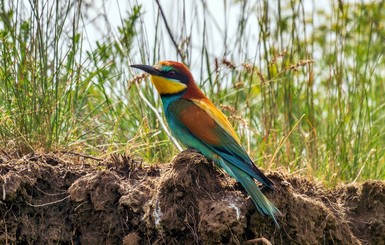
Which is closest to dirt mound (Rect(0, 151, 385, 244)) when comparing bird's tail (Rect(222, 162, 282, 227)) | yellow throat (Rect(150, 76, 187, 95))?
bird's tail (Rect(222, 162, 282, 227))

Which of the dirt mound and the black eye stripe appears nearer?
the dirt mound

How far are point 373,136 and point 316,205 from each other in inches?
70.9

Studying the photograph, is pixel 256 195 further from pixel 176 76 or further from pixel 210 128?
pixel 176 76

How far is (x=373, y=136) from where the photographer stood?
6.86 m

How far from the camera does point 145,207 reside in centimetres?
502

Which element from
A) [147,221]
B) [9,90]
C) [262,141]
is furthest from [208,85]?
[147,221]

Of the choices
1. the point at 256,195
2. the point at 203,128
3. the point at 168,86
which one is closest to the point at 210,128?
the point at 203,128

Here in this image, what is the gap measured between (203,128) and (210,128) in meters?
0.04

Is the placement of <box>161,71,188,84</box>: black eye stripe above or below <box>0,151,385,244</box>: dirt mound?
above

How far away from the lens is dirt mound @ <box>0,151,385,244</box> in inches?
194

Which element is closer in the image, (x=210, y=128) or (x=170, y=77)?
(x=210, y=128)

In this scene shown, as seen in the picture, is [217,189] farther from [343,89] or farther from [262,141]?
[343,89]

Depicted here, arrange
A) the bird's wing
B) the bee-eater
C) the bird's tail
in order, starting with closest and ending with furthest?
the bird's tail
the bee-eater
the bird's wing

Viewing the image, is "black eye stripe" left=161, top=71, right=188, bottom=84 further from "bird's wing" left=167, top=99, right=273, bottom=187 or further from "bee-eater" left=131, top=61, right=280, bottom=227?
"bird's wing" left=167, top=99, right=273, bottom=187
